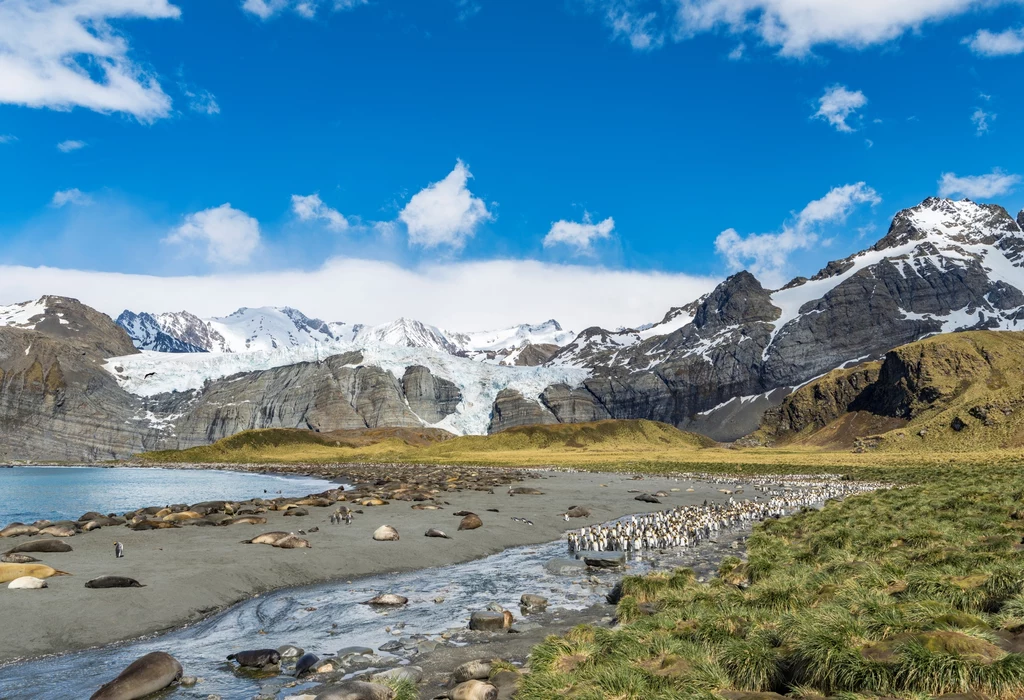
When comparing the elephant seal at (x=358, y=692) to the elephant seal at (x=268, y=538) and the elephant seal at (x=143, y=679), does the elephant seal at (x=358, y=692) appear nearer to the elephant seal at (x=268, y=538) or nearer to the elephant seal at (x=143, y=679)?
the elephant seal at (x=143, y=679)

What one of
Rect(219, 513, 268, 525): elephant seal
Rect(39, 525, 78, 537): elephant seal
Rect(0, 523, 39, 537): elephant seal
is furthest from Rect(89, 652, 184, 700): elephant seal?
Rect(0, 523, 39, 537): elephant seal

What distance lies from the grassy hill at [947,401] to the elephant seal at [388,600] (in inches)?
Result: 4759

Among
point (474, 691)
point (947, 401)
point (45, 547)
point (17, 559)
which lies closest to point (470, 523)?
point (45, 547)

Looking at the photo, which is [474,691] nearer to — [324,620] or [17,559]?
[324,620]

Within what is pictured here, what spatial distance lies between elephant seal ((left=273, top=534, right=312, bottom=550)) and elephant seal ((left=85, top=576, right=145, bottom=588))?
7.13 m

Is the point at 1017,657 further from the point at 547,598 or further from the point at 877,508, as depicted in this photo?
the point at 877,508

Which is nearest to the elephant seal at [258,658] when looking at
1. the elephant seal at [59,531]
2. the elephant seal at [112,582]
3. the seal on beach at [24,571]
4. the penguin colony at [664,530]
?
the elephant seal at [112,582]

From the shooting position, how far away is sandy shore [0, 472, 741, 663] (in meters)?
14.4

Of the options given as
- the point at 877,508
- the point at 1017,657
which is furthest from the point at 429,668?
the point at 877,508

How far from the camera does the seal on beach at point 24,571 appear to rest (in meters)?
16.9

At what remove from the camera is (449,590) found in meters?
18.8

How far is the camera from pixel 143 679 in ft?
34.7

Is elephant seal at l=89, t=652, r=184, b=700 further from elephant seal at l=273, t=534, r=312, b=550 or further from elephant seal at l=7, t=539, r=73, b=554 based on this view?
elephant seal at l=7, t=539, r=73, b=554

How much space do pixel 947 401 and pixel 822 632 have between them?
19146cm
